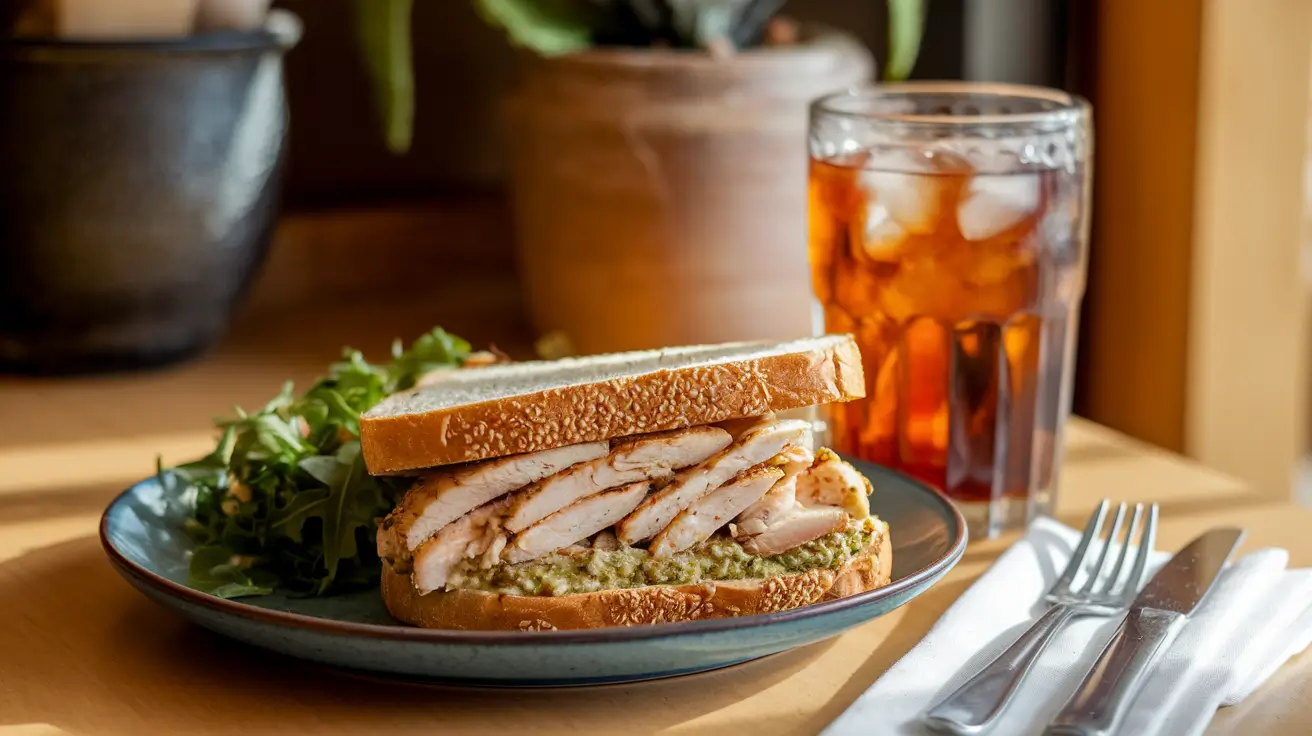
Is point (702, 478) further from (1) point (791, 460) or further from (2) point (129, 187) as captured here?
(2) point (129, 187)

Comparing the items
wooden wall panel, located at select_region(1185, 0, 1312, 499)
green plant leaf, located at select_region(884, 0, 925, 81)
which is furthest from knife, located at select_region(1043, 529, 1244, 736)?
green plant leaf, located at select_region(884, 0, 925, 81)

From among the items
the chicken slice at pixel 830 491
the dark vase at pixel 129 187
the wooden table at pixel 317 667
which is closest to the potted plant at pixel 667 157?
the dark vase at pixel 129 187

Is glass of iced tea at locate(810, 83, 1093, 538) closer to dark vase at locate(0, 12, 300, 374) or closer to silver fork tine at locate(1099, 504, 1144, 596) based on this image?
silver fork tine at locate(1099, 504, 1144, 596)

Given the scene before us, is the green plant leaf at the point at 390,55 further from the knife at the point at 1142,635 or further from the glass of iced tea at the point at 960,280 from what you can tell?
the knife at the point at 1142,635

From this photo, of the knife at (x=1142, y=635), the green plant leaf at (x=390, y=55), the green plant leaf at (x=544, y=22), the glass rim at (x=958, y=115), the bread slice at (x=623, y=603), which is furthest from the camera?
the green plant leaf at (x=390, y=55)

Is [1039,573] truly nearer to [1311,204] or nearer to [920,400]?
[920,400]

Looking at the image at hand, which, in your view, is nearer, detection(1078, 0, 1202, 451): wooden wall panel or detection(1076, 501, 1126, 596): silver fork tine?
detection(1076, 501, 1126, 596): silver fork tine

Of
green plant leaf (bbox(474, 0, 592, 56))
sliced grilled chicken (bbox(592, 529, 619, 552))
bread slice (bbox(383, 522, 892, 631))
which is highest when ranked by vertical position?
green plant leaf (bbox(474, 0, 592, 56))
